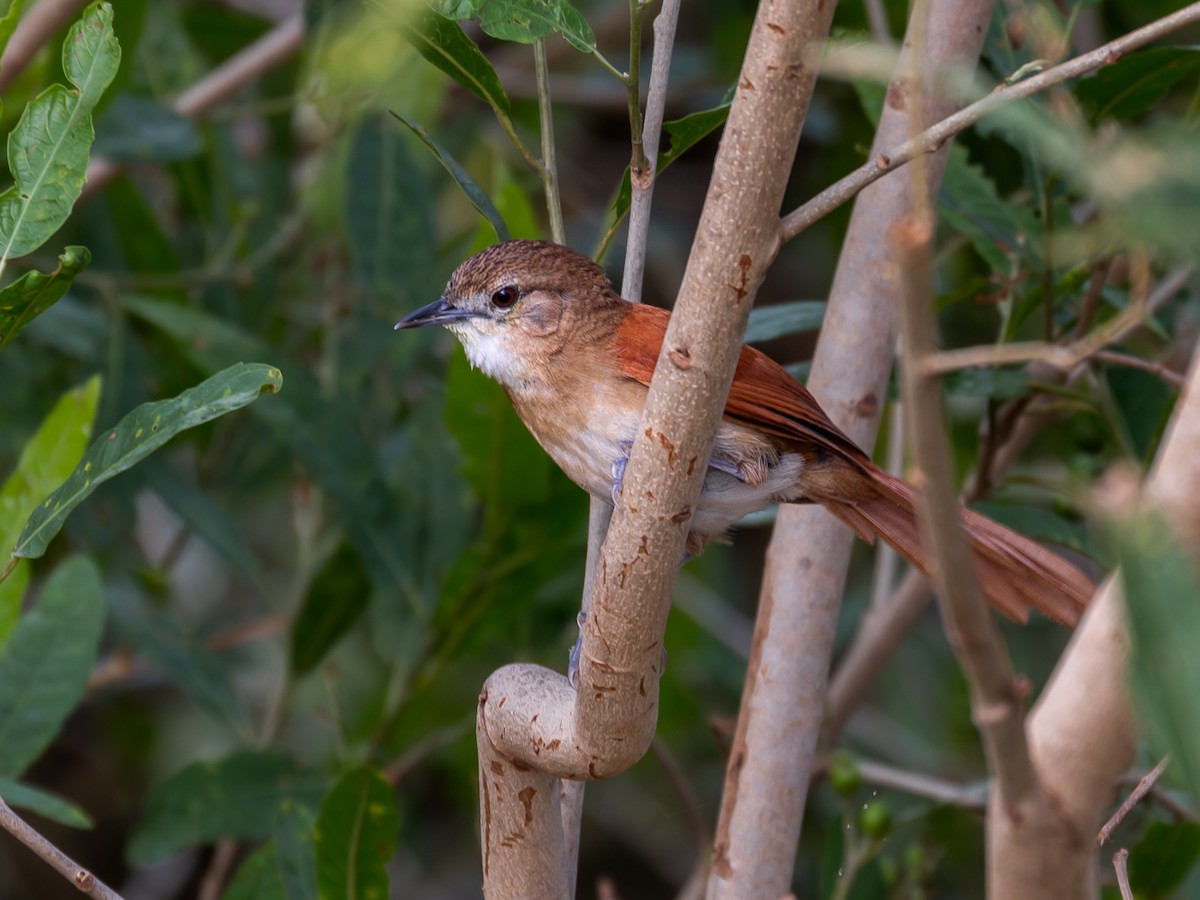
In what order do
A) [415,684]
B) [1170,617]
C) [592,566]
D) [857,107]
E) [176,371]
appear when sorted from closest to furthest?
[1170,617] < [592,566] < [415,684] < [176,371] < [857,107]

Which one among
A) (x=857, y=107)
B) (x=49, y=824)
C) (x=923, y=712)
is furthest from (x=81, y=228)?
(x=923, y=712)

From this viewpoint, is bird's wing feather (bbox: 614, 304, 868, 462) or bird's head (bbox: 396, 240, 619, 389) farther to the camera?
bird's head (bbox: 396, 240, 619, 389)

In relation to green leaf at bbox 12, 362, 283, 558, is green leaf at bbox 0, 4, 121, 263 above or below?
above

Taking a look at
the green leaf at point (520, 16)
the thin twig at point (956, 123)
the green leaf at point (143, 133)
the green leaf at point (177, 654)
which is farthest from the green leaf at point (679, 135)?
the green leaf at point (177, 654)

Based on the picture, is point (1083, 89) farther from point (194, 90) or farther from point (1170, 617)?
point (194, 90)

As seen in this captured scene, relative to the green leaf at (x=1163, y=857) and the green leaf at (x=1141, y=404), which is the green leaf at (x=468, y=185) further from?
the green leaf at (x=1163, y=857)

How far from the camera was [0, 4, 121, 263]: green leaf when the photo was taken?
211cm

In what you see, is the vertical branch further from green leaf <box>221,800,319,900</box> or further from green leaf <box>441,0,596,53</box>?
green leaf <box>221,800,319,900</box>

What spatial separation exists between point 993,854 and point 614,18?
478cm

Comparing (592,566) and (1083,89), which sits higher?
(1083,89)

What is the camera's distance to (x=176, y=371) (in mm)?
4426

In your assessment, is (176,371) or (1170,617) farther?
(176,371)

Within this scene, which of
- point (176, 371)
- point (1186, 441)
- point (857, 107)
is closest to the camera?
point (1186, 441)

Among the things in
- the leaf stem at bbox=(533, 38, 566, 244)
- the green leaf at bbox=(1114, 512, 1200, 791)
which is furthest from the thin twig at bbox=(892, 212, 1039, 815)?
the leaf stem at bbox=(533, 38, 566, 244)
